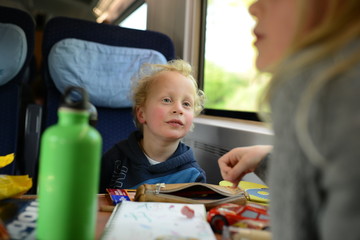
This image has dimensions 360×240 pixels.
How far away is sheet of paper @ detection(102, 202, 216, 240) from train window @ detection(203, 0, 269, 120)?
1345mm

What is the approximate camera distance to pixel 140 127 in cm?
175

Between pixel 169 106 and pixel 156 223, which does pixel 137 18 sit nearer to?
pixel 169 106

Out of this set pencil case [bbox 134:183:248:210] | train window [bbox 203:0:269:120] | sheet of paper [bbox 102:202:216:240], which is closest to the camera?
sheet of paper [bbox 102:202:216:240]

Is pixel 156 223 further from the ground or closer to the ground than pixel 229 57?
closer to the ground

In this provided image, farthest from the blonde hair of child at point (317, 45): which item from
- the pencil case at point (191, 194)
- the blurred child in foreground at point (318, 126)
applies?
the pencil case at point (191, 194)

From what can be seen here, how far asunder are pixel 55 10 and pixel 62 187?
296 inches

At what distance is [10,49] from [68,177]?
4.80ft

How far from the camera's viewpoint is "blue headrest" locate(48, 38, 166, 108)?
5.97 feet

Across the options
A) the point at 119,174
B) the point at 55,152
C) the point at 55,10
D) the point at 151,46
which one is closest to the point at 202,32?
the point at 151,46

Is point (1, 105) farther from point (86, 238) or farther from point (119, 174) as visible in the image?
point (86, 238)

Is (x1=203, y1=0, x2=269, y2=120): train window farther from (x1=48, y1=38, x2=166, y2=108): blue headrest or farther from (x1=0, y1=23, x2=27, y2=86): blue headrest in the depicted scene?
(x1=0, y1=23, x2=27, y2=86): blue headrest

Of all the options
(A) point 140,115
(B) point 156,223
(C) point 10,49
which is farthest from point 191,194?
(C) point 10,49

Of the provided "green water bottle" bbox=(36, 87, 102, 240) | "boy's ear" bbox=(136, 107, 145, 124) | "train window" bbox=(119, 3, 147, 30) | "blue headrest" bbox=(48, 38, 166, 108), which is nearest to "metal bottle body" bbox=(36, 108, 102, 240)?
"green water bottle" bbox=(36, 87, 102, 240)

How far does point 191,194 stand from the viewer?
38.0 inches
